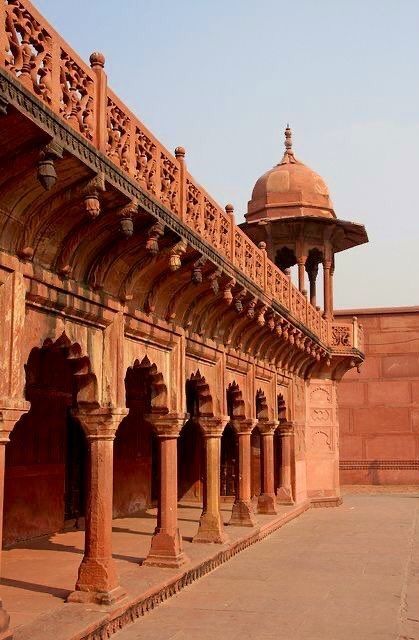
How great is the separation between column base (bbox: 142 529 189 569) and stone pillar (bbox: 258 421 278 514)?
225 inches

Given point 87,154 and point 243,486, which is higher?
point 87,154

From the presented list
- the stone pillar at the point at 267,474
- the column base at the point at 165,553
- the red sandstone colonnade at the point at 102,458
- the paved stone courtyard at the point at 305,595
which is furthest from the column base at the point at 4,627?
the stone pillar at the point at 267,474

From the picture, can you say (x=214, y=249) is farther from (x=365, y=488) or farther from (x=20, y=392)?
(x=365, y=488)

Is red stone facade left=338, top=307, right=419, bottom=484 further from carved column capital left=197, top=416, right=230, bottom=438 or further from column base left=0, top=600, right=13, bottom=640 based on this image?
column base left=0, top=600, right=13, bottom=640

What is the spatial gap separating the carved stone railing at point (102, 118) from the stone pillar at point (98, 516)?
2021 millimetres

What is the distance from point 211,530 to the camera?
33.6ft

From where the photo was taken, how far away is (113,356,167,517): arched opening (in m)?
13.4

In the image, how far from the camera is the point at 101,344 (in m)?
7.05

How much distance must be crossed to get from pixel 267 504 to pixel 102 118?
31.9 ft

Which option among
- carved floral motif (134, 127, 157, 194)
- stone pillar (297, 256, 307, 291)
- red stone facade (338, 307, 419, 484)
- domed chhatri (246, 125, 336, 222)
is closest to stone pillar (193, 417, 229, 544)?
carved floral motif (134, 127, 157, 194)

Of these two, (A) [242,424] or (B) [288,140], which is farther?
(B) [288,140]

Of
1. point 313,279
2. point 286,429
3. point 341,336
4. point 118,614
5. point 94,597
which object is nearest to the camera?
point 118,614

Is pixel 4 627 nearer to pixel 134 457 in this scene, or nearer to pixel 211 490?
pixel 211 490

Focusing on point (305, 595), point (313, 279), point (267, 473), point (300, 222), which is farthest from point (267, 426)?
point (313, 279)
